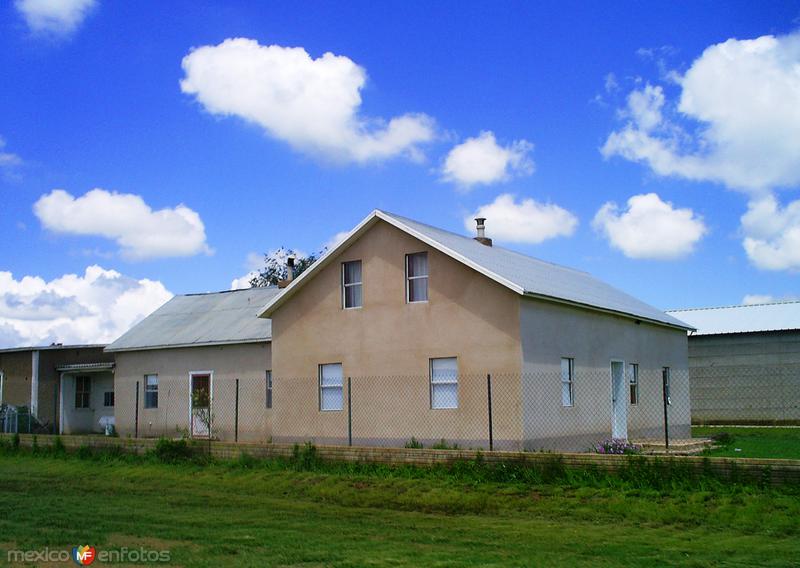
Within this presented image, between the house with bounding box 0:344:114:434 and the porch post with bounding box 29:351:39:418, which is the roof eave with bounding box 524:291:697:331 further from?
the porch post with bounding box 29:351:39:418

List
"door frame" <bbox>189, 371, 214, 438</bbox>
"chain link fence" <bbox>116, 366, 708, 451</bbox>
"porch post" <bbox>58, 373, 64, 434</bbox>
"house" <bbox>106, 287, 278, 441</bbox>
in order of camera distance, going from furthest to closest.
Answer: "porch post" <bbox>58, 373, 64, 434</bbox> → "door frame" <bbox>189, 371, 214, 438</bbox> → "house" <bbox>106, 287, 278, 441</bbox> → "chain link fence" <bbox>116, 366, 708, 451</bbox>

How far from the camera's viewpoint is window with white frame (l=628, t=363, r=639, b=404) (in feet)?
80.7

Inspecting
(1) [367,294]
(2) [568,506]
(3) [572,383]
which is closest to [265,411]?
(1) [367,294]

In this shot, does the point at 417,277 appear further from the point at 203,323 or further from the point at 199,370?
the point at 203,323

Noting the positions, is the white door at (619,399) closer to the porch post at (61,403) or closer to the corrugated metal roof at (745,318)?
the corrugated metal roof at (745,318)

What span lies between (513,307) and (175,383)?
48.0 ft

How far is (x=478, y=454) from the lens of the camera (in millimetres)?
15844

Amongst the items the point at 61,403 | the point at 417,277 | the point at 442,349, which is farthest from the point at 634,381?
the point at 61,403

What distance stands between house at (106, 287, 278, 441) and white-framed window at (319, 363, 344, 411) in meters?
4.66

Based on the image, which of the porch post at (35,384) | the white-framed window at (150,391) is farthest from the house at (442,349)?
the porch post at (35,384)

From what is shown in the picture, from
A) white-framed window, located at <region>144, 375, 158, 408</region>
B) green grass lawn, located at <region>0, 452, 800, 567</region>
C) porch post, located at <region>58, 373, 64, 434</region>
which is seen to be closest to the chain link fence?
green grass lawn, located at <region>0, 452, 800, 567</region>

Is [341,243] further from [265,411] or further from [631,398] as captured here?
[631,398]

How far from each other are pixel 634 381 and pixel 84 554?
18.5m

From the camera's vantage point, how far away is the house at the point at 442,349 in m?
19.4
